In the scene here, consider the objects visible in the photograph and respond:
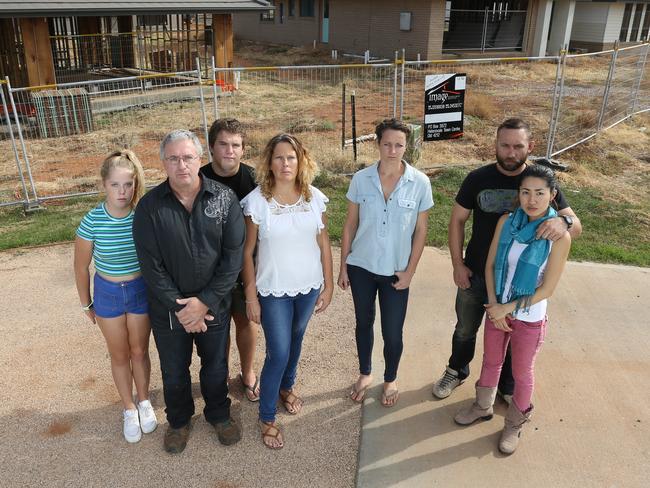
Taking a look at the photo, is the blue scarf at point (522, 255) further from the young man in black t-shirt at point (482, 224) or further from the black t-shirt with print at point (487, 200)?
the black t-shirt with print at point (487, 200)

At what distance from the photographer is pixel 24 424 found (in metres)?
3.56

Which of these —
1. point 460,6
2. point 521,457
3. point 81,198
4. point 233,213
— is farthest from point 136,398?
point 460,6

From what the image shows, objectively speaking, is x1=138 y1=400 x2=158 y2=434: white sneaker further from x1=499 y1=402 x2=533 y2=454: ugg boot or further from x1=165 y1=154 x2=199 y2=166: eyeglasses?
x1=499 y1=402 x2=533 y2=454: ugg boot

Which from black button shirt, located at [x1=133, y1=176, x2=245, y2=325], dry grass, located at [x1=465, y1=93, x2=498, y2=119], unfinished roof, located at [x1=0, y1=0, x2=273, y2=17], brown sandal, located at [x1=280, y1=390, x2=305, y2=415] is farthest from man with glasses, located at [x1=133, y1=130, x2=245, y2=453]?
dry grass, located at [x1=465, y1=93, x2=498, y2=119]

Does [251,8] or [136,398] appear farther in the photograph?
[251,8]

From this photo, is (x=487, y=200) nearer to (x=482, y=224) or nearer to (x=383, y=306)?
(x=482, y=224)

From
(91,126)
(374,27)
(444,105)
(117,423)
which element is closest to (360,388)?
(117,423)

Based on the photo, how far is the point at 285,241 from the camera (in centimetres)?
314

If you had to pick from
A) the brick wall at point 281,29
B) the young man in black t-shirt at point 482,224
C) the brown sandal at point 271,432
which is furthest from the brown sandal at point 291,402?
the brick wall at point 281,29

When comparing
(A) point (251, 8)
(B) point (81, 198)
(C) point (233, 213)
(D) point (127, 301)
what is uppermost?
(A) point (251, 8)

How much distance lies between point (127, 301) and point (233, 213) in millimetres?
781

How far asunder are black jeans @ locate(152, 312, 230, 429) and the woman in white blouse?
0.24 meters

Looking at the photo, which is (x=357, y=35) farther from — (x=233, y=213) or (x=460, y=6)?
(x=233, y=213)

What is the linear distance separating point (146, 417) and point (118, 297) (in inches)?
33.5
